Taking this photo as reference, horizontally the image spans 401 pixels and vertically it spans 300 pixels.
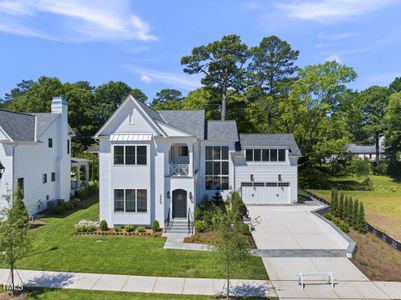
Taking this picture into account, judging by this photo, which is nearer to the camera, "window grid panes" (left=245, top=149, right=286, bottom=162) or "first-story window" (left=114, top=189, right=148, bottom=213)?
"first-story window" (left=114, top=189, right=148, bottom=213)

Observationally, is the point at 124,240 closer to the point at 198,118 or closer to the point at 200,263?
the point at 200,263

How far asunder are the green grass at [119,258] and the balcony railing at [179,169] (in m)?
5.59

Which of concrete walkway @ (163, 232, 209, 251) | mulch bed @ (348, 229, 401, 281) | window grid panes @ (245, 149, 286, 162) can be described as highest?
window grid panes @ (245, 149, 286, 162)

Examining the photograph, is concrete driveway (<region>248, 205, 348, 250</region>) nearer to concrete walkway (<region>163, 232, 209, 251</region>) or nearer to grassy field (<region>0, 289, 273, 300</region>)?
concrete walkway (<region>163, 232, 209, 251</region>)

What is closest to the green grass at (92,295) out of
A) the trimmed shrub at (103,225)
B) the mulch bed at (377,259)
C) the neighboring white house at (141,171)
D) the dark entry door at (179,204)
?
the mulch bed at (377,259)

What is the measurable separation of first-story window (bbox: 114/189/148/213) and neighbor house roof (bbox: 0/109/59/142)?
893 cm

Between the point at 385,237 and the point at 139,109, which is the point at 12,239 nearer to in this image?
the point at 139,109

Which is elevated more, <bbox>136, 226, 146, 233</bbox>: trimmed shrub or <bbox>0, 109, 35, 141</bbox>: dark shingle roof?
<bbox>0, 109, 35, 141</bbox>: dark shingle roof

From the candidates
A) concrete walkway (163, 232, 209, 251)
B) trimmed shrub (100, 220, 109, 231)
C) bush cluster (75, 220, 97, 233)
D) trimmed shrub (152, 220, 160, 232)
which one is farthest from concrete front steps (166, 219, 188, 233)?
bush cluster (75, 220, 97, 233)

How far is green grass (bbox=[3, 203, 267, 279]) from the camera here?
48.6 feet

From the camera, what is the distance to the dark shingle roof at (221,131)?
30.9 m

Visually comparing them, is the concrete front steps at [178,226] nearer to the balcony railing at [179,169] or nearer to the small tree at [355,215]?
the balcony railing at [179,169]

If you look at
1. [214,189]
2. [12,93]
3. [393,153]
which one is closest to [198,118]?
[214,189]

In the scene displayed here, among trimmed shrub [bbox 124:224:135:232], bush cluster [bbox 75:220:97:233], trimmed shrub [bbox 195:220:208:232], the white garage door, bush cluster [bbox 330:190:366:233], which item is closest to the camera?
trimmed shrub [bbox 195:220:208:232]
